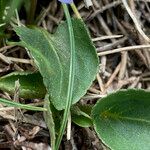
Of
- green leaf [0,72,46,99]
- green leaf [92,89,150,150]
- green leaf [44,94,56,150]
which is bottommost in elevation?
green leaf [92,89,150,150]

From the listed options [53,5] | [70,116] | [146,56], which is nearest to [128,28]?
[146,56]

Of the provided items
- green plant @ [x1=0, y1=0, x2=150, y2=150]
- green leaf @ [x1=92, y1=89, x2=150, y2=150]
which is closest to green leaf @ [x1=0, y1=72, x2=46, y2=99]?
green plant @ [x1=0, y1=0, x2=150, y2=150]

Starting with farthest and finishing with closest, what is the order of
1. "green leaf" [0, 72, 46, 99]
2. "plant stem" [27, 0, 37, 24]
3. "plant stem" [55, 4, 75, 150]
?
"plant stem" [27, 0, 37, 24], "green leaf" [0, 72, 46, 99], "plant stem" [55, 4, 75, 150]

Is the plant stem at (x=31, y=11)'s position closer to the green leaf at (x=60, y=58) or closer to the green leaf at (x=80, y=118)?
the green leaf at (x=60, y=58)

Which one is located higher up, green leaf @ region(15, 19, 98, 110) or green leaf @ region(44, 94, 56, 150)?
green leaf @ region(15, 19, 98, 110)

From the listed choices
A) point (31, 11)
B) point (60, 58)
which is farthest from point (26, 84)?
point (31, 11)

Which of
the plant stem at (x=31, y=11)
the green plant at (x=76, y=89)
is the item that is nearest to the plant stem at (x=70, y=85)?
the green plant at (x=76, y=89)

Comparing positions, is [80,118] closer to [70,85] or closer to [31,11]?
[70,85]

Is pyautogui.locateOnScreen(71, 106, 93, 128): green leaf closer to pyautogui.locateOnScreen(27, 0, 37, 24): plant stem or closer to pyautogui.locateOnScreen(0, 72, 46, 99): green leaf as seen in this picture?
pyautogui.locateOnScreen(0, 72, 46, 99): green leaf
